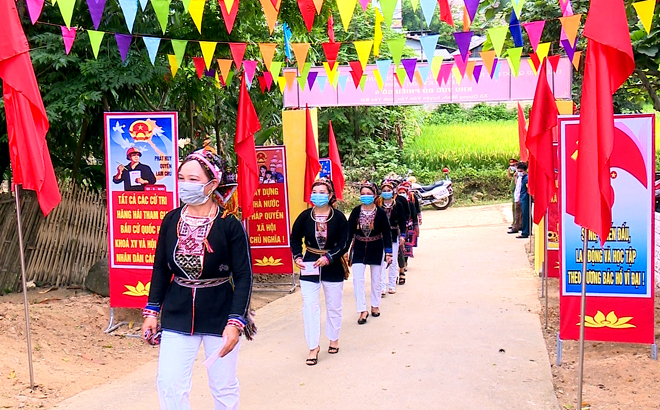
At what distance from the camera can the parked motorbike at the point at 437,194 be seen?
86.3 feet

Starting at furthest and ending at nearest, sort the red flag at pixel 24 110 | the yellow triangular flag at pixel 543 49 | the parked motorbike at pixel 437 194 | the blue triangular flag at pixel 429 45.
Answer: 1. the parked motorbike at pixel 437 194
2. the yellow triangular flag at pixel 543 49
3. the blue triangular flag at pixel 429 45
4. the red flag at pixel 24 110

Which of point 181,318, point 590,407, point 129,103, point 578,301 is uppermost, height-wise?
point 129,103

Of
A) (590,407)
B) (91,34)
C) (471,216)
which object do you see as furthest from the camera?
(471,216)

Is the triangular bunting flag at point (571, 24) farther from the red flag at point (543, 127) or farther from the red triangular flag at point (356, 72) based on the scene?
the red triangular flag at point (356, 72)

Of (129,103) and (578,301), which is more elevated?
(129,103)

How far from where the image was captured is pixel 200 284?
448 cm

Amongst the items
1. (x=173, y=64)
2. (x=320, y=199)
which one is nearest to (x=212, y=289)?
→ (x=320, y=199)

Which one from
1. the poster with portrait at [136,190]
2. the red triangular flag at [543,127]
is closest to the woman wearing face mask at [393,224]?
the red triangular flag at [543,127]

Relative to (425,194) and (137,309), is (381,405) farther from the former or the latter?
(425,194)

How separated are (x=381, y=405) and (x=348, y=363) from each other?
1397mm

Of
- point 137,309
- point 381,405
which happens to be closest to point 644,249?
point 381,405

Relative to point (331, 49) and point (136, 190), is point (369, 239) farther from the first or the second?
point (136, 190)

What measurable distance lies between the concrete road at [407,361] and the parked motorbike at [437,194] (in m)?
13.8

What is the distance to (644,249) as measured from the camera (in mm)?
6977
